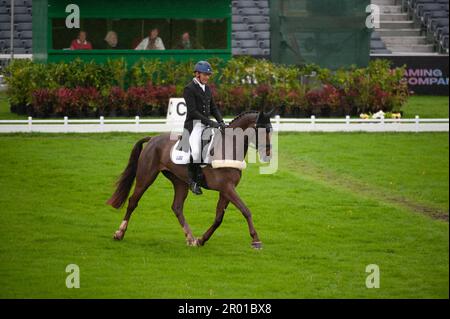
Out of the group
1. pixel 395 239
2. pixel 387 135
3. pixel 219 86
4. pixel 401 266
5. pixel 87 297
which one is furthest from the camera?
pixel 219 86

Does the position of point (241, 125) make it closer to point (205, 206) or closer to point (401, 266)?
point (401, 266)

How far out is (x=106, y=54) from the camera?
32312 millimetres

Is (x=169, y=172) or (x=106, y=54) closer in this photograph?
(x=169, y=172)

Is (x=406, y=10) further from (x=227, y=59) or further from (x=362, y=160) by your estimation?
(x=362, y=160)

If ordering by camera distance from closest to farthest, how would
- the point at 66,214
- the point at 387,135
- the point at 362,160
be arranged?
the point at 66,214 → the point at 362,160 → the point at 387,135

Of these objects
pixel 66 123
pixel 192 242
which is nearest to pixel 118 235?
pixel 192 242

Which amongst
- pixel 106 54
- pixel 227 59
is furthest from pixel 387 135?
pixel 106 54

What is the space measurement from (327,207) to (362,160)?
5607 mm

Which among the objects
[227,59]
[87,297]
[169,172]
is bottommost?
[87,297]

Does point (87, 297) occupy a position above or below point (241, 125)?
below

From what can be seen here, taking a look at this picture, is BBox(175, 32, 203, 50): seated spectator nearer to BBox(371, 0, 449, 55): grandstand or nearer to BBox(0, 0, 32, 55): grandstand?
BBox(0, 0, 32, 55): grandstand

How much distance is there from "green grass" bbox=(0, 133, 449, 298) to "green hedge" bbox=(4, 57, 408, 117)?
4156 millimetres

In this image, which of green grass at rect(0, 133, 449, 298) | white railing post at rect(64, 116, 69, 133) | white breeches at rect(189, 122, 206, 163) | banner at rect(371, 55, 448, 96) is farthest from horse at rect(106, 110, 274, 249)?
banner at rect(371, 55, 448, 96)

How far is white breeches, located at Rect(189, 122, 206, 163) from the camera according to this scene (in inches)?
606
